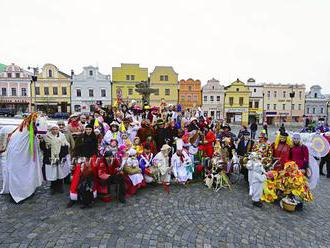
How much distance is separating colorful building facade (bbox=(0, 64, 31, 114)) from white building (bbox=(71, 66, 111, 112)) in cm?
793

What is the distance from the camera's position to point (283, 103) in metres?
42.1

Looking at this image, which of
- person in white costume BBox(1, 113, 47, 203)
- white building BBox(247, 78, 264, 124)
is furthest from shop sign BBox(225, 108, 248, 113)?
person in white costume BBox(1, 113, 47, 203)

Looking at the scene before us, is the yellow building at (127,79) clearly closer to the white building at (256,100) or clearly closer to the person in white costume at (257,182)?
the white building at (256,100)

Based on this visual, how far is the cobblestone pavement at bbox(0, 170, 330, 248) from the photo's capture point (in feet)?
11.6

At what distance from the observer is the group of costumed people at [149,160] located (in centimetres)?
485

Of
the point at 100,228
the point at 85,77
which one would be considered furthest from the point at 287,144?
the point at 85,77

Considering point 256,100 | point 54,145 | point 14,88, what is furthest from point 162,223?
point 256,100

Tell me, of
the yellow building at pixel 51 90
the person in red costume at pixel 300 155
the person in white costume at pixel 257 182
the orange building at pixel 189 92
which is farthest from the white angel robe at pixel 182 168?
the yellow building at pixel 51 90

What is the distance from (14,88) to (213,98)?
36429 millimetres

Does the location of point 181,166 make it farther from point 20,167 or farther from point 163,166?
point 20,167

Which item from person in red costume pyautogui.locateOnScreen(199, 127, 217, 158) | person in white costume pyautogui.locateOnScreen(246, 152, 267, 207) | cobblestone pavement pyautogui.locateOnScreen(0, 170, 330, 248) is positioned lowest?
cobblestone pavement pyautogui.locateOnScreen(0, 170, 330, 248)

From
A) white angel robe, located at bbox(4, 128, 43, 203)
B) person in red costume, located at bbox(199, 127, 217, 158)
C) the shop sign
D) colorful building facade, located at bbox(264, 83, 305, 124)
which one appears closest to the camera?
white angel robe, located at bbox(4, 128, 43, 203)

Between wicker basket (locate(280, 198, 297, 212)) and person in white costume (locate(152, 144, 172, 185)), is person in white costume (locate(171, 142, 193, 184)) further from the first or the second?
wicker basket (locate(280, 198, 297, 212))

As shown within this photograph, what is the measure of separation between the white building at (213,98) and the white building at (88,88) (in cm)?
1854
